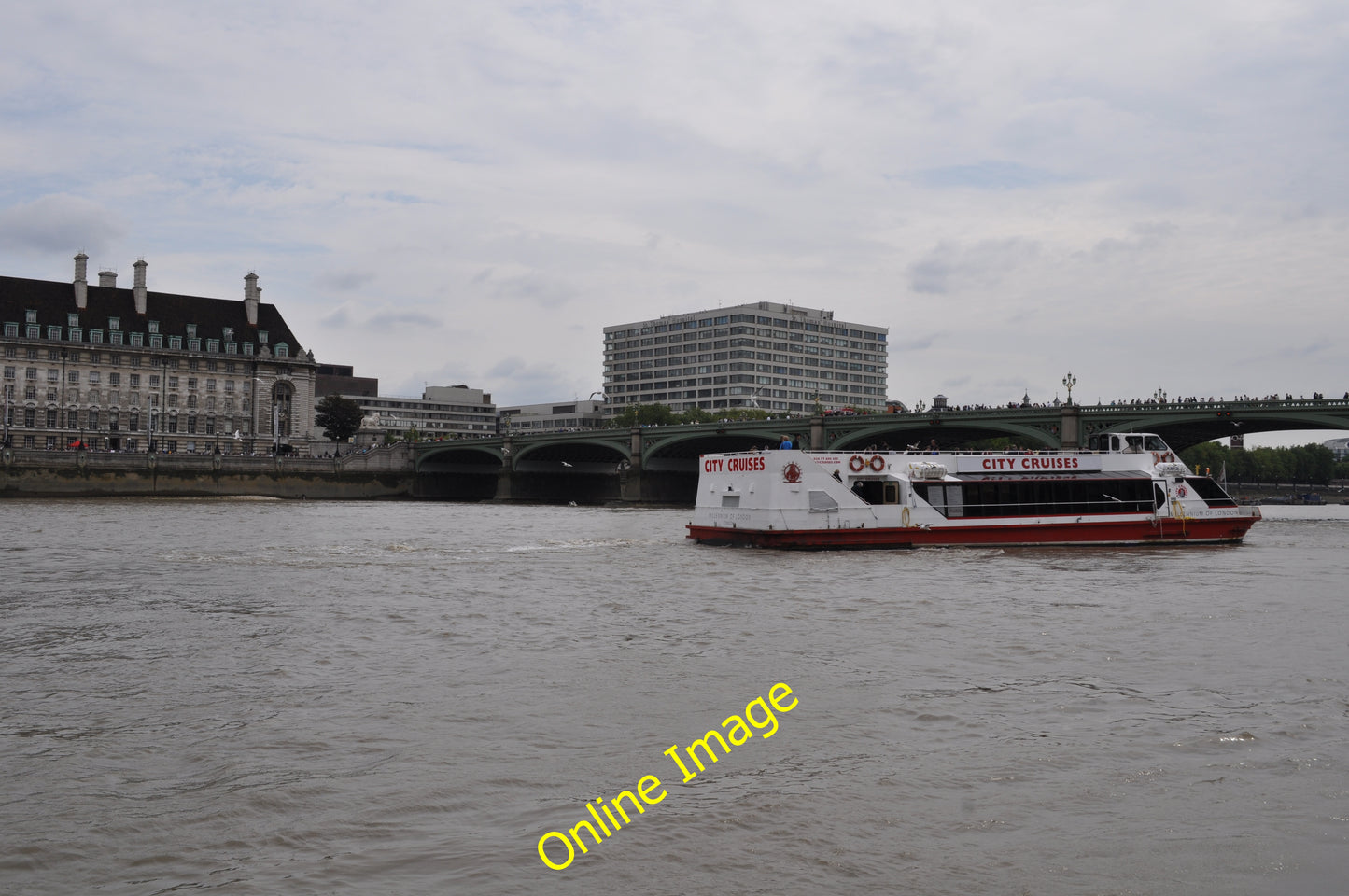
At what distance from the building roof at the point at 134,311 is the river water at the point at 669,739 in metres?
106

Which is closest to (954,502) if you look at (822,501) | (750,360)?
(822,501)

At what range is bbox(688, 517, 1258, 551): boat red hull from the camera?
36.7m

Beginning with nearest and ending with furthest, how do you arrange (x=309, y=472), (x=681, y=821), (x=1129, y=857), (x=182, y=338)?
(x=1129, y=857) → (x=681, y=821) → (x=309, y=472) → (x=182, y=338)

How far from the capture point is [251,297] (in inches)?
5138

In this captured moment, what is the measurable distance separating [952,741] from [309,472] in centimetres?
10020

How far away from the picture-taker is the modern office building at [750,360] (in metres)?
178

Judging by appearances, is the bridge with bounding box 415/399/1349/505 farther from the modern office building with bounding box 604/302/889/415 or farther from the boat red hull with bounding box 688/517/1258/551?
the modern office building with bounding box 604/302/889/415

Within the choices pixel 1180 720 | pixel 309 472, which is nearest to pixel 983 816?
pixel 1180 720

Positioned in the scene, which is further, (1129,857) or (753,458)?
(753,458)

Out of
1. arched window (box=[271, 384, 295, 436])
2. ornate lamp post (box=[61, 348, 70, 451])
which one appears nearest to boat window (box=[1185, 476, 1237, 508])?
arched window (box=[271, 384, 295, 436])

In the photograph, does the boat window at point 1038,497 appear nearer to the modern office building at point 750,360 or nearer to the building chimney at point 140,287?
the building chimney at point 140,287

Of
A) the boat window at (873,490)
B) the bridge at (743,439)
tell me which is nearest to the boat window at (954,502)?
the boat window at (873,490)

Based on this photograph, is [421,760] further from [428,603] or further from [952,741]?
[428,603]

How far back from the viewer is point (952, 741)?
11.3 m
